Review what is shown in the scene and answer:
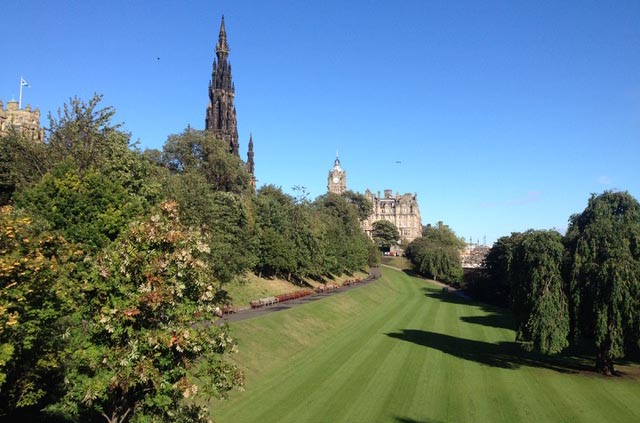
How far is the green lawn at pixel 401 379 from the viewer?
25906 millimetres

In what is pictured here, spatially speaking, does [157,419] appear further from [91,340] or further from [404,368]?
[404,368]

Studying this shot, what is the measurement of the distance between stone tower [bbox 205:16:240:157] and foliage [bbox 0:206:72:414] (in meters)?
81.5

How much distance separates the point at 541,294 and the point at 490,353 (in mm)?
10492

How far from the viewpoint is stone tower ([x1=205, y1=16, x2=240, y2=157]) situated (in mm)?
96125

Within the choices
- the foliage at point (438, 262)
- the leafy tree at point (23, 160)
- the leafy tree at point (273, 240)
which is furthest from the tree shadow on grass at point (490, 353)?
the foliage at point (438, 262)

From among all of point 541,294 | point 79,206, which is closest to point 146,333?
point 79,206

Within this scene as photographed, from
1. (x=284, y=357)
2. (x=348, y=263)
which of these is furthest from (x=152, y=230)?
(x=348, y=263)

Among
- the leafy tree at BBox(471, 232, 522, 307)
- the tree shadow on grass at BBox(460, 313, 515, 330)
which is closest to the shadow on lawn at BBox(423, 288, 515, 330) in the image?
the tree shadow on grass at BBox(460, 313, 515, 330)

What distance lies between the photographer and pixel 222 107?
9669cm

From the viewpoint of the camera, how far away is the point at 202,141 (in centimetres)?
7575

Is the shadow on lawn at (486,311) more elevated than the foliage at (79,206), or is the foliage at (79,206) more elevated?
the foliage at (79,206)

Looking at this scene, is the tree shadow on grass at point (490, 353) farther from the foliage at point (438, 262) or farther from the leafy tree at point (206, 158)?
the foliage at point (438, 262)

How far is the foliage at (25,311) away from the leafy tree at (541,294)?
98.9 ft

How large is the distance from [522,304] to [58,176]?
34.2 m
